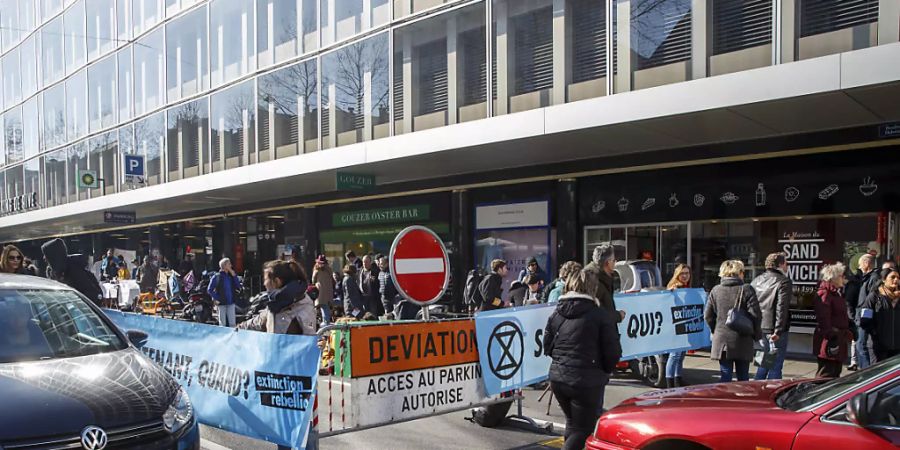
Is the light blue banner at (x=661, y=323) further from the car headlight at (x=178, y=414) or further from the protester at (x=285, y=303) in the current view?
the car headlight at (x=178, y=414)

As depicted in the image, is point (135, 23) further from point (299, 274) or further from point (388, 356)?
point (388, 356)

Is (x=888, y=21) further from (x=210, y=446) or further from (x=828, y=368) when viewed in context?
(x=210, y=446)

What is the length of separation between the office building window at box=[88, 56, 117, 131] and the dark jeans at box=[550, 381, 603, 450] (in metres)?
26.6

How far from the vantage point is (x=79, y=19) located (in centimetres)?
A: 2975

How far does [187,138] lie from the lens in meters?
22.4

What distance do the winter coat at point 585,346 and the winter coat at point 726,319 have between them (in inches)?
119

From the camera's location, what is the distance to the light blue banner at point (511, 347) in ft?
21.2

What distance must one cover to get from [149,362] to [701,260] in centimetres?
1052

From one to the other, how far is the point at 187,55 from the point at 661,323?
19.2 metres

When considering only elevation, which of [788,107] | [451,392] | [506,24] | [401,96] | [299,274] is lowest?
[451,392]

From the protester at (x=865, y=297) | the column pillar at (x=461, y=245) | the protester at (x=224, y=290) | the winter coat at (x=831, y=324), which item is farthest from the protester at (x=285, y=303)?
the column pillar at (x=461, y=245)

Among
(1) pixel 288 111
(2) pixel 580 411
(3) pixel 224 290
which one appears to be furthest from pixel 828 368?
(1) pixel 288 111

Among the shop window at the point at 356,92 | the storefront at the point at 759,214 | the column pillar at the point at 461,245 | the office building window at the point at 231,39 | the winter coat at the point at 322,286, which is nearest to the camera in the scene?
the storefront at the point at 759,214

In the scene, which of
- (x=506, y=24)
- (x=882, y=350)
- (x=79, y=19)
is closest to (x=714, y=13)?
(x=506, y=24)
